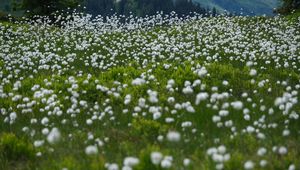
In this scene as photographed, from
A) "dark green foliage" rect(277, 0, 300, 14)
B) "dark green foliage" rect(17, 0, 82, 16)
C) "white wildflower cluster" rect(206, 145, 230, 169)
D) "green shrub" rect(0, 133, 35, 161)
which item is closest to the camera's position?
"white wildflower cluster" rect(206, 145, 230, 169)

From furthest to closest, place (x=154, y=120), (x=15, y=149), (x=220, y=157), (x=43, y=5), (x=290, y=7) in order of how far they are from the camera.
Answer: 1. (x=43, y=5)
2. (x=290, y=7)
3. (x=154, y=120)
4. (x=15, y=149)
5. (x=220, y=157)

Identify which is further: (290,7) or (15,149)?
(290,7)

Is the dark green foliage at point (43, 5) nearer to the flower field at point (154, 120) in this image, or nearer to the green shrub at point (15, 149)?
the flower field at point (154, 120)

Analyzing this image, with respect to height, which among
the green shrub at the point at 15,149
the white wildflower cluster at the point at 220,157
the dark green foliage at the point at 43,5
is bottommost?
the dark green foliage at the point at 43,5

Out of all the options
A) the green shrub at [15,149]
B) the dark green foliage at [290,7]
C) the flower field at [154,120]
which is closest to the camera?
the flower field at [154,120]

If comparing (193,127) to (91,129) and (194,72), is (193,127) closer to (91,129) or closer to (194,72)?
(91,129)

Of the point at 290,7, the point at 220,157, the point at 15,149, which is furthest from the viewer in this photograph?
the point at 290,7

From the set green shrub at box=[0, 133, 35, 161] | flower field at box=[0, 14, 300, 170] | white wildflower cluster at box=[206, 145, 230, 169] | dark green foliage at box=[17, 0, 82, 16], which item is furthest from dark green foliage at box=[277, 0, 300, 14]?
white wildflower cluster at box=[206, 145, 230, 169]

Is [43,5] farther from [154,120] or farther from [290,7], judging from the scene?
[154,120]

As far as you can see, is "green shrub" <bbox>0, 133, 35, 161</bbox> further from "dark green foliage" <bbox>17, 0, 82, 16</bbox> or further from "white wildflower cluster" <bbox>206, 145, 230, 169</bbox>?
"dark green foliage" <bbox>17, 0, 82, 16</bbox>

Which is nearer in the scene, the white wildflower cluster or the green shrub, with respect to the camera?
the white wildflower cluster

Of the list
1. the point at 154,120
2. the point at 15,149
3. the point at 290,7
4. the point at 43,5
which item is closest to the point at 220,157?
the point at 154,120

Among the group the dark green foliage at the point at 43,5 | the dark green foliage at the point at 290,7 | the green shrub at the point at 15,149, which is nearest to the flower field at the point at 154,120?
the green shrub at the point at 15,149

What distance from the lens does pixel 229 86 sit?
1166 cm
